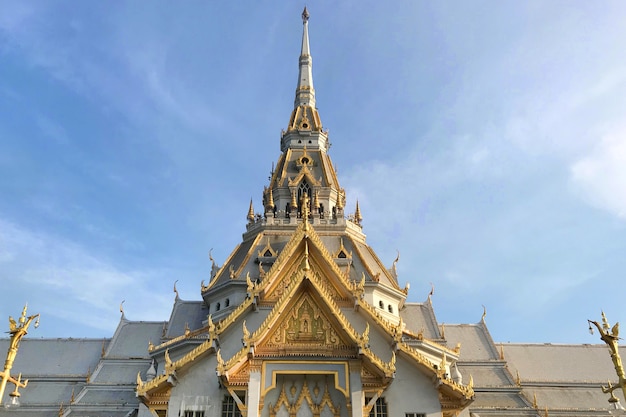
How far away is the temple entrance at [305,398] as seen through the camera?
60.3ft

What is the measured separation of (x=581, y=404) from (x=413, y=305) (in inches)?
430

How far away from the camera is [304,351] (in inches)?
740

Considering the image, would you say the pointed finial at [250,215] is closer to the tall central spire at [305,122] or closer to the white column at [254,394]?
the tall central spire at [305,122]

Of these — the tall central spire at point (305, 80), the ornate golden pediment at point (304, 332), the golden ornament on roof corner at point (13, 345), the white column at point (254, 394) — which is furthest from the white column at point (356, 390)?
the tall central spire at point (305, 80)

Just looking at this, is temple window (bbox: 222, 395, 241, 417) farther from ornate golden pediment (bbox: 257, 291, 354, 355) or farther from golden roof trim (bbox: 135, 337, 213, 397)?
ornate golden pediment (bbox: 257, 291, 354, 355)

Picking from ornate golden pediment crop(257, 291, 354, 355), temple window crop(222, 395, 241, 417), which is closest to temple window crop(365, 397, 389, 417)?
ornate golden pediment crop(257, 291, 354, 355)

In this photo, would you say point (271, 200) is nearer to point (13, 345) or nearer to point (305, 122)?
point (305, 122)

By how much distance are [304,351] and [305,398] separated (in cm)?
156

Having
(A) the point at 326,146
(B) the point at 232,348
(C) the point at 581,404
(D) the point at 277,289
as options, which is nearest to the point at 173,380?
(B) the point at 232,348

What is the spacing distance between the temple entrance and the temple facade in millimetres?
37

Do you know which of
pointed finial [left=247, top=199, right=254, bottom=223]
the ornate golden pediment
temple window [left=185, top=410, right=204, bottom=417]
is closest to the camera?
the ornate golden pediment

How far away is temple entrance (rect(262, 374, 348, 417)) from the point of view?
18391 mm

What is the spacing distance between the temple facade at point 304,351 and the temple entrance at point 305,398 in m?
0.04

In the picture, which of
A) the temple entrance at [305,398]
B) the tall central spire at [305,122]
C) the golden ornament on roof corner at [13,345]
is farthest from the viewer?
the tall central spire at [305,122]
